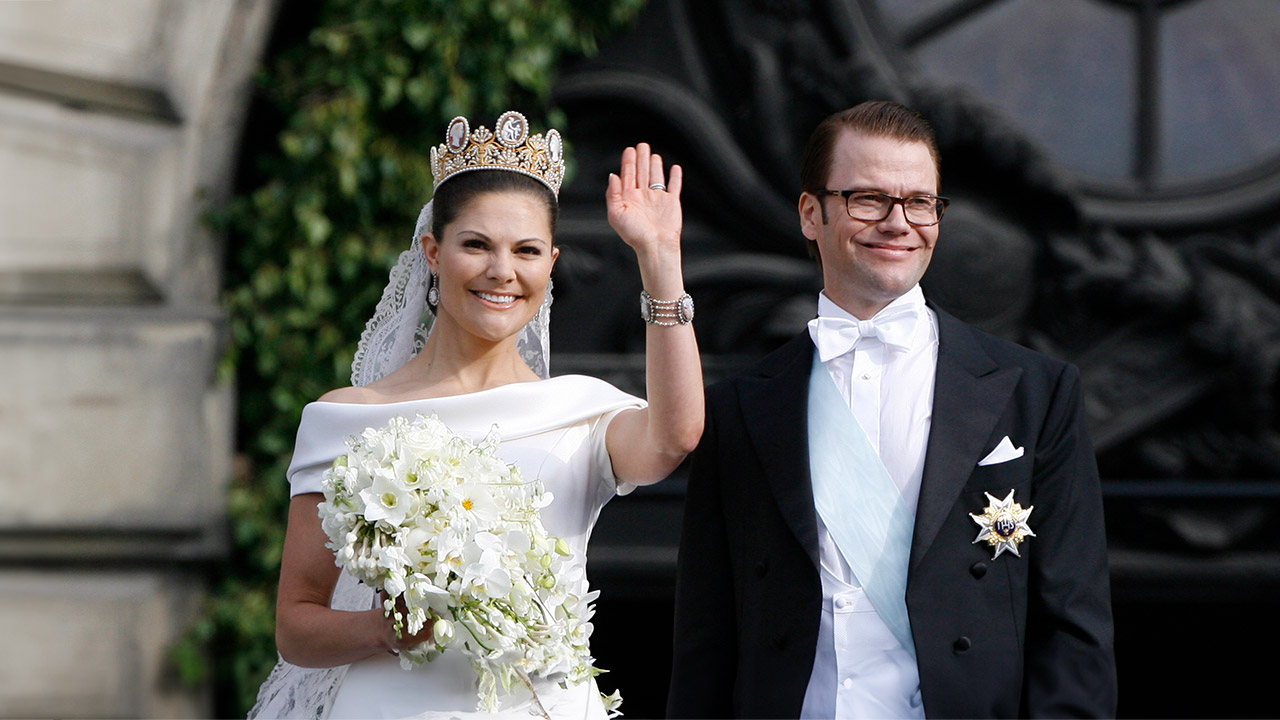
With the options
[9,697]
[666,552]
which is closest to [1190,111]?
[666,552]

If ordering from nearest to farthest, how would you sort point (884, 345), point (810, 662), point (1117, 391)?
point (810, 662)
point (884, 345)
point (1117, 391)

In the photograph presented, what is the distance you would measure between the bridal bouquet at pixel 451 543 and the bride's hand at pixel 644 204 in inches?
16.9

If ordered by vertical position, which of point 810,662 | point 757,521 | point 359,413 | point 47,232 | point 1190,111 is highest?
point 1190,111

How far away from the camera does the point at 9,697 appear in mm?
4367

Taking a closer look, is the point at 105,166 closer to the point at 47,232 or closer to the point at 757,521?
the point at 47,232

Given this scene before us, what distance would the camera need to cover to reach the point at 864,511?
7.76 feet

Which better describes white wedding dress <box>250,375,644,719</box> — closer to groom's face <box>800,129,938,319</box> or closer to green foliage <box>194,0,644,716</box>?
groom's face <box>800,129,938,319</box>

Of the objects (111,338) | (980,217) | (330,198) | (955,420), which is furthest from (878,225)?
(111,338)

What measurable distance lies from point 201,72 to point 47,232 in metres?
0.71

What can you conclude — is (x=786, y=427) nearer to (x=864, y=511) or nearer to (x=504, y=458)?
(x=864, y=511)

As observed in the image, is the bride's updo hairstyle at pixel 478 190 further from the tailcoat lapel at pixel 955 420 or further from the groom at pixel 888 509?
the tailcoat lapel at pixel 955 420

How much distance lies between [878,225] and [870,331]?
0.63 feet

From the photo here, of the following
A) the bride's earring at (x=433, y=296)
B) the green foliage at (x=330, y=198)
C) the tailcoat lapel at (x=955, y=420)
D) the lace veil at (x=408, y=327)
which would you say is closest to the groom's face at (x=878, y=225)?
the tailcoat lapel at (x=955, y=420)

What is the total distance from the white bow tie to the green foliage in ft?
7.64
